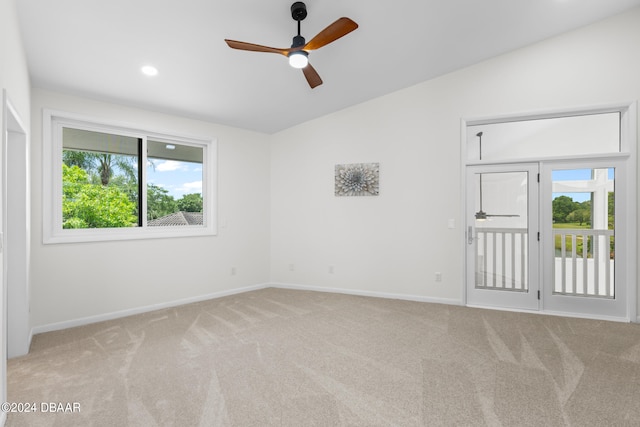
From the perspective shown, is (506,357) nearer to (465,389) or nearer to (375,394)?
(465,389)

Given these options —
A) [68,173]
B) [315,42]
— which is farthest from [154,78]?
[315,42]

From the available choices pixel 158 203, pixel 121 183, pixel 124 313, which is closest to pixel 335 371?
pixel 124 313

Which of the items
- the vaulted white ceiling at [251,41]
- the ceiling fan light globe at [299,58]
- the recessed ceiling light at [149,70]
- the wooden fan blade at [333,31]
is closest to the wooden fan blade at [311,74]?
the ceiling fan light globe at [299,58]

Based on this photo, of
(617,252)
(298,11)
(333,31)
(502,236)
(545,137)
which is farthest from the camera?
(502,236)

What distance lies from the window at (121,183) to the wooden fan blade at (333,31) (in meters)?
2.73

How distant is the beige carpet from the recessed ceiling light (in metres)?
2.58

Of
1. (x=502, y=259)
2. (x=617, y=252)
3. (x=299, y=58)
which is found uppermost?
(x=299, y=58)

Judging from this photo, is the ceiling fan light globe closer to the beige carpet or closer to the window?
the beige carpet

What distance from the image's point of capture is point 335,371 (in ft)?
8.48

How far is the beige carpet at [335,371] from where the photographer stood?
2031 millimetres

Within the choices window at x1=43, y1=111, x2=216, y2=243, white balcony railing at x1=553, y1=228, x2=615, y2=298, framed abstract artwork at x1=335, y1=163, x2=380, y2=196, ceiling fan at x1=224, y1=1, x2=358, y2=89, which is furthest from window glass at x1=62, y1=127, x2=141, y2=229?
white balcony railing at x1=553, y1=228, x2=615, y2=298

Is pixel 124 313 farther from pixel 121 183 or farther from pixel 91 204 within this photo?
pixel 121 183

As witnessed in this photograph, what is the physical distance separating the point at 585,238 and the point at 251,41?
4.31 metres

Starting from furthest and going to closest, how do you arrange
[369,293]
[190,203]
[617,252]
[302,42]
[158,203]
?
[369,293] < [190,203] < [158,203] < [617,252] < [302,42]
